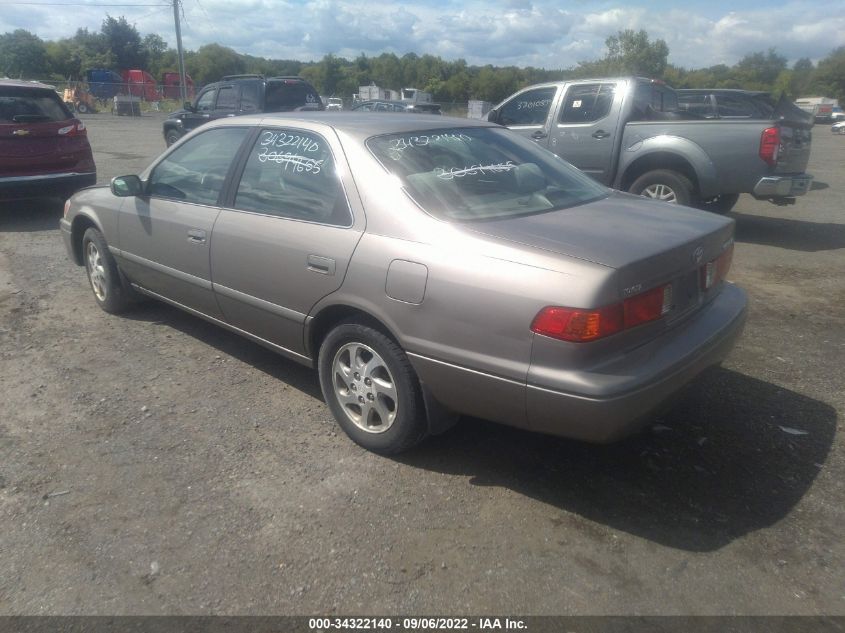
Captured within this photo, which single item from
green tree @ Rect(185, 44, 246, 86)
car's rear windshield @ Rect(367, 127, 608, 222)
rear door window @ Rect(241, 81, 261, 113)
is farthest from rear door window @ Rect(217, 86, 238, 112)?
green tree @ Rect(185, 44, 246, 86)

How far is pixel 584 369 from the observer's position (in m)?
2.61

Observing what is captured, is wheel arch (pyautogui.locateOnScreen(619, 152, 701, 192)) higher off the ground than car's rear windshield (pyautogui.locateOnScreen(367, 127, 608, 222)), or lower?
lower

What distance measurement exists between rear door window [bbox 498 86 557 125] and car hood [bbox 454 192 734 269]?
6.08 meters

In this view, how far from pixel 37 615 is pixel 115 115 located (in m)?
44.6

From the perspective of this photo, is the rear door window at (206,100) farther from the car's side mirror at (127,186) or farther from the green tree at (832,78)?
the green tree at (832,78)

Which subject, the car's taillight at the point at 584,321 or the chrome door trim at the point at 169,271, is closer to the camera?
the car's taillight at the point at 584,321

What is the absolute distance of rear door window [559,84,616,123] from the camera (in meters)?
8.68

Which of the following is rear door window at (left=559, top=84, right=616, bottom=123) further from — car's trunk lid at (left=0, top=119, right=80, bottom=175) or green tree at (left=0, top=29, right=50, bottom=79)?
green tree at (left=0, top=29, right=50, bottom=79)

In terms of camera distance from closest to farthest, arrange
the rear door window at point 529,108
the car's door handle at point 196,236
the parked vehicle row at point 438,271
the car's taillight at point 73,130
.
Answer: the parked vehicle row at point 438,271, the car's door handle at point 196,236, the car's taillight at point 73,130, the rear door window at point 529,108

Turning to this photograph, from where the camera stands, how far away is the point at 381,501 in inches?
120

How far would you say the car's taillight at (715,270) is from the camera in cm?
323

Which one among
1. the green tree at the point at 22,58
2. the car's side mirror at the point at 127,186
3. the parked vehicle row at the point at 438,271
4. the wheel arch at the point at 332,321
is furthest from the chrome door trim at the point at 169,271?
the green tree at the point at 22,58

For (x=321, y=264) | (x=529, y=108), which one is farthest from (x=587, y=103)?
(x=321, y=264)

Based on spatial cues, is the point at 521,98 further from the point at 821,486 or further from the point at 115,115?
the point at 115,115
